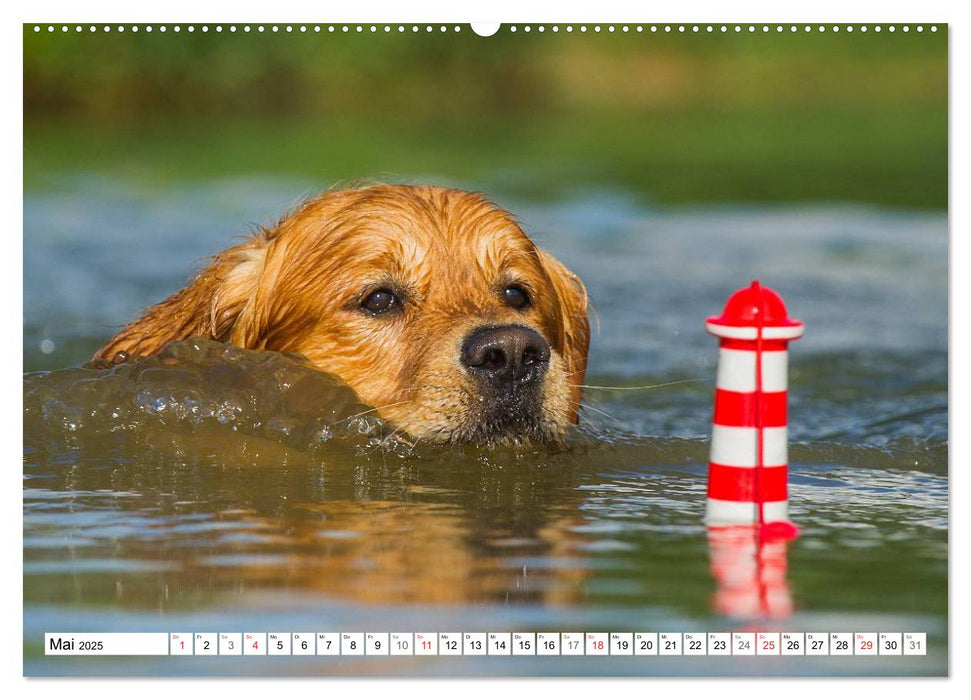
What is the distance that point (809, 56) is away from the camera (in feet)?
33.3

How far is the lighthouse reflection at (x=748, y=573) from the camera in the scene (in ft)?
16.1

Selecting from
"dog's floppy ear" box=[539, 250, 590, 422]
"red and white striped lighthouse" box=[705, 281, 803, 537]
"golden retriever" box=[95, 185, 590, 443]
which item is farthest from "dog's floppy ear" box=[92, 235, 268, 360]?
"red and white striped lighthouse" box=[705, 281, 803, 537]

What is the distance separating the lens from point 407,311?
7.03 metres

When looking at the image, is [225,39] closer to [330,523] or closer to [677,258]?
[330,523]

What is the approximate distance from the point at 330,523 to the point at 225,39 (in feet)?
9.69

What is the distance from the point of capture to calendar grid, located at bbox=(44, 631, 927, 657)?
4.64m

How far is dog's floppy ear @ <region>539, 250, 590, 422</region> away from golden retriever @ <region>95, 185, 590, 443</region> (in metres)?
0.12

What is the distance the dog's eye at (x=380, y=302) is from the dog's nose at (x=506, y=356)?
630 mm

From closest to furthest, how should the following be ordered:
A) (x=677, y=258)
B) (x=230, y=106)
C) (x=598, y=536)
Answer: (x=598, y=536), (x=230, y=106), (x=677, y=258)

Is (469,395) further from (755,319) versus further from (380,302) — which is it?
(755,319)

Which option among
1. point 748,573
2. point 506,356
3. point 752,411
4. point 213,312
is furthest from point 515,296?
point 748,573

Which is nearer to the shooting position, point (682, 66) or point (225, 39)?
point (225, 39)

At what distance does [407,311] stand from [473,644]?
258cm

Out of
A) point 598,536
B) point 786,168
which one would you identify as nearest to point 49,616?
point 598,536
